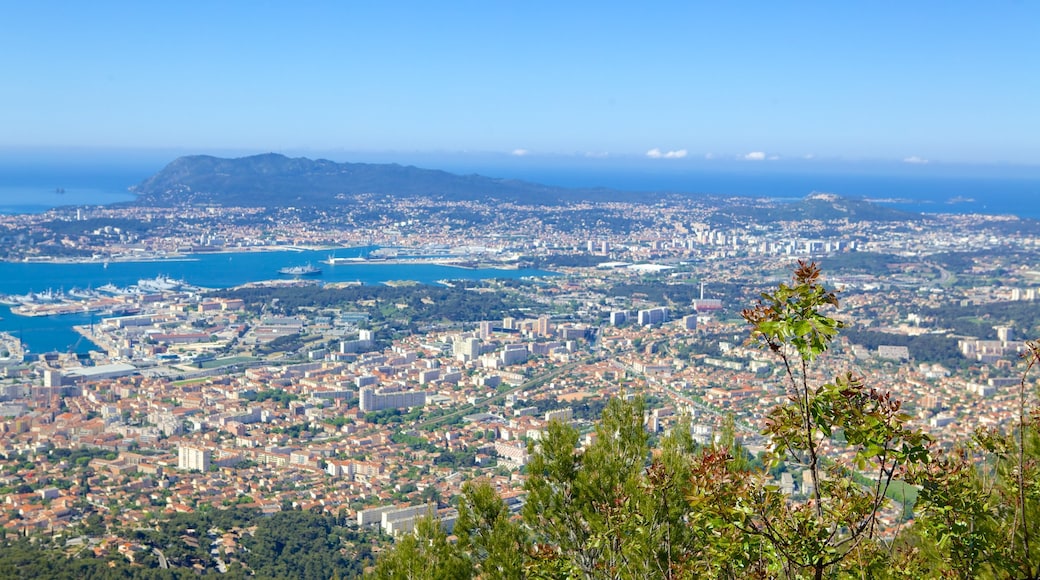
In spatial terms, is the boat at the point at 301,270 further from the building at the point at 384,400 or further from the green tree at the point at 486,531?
the green tree at the point at 486,531

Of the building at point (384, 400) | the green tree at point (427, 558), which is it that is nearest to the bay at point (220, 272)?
the building at point (384, 400)

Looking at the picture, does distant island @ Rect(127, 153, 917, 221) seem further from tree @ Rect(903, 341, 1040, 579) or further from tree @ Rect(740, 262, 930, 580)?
tree @ Rect(740, 262, 930, 580)

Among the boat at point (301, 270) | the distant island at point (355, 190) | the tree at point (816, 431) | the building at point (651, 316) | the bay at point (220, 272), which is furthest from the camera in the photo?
the distant island at point (355, 190)

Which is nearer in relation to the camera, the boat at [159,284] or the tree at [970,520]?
the tree at [970,520]

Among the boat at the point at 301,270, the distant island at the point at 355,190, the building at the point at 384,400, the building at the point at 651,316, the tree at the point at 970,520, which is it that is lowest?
the building at the point at 384,400

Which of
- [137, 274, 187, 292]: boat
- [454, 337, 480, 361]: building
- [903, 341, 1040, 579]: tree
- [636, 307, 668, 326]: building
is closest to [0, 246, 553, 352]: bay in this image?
[137, 274, 187, 292]: boat

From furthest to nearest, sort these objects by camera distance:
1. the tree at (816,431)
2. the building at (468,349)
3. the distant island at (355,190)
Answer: the distant island at (355,190) → the building at (468,349) → the tree at (816,431)

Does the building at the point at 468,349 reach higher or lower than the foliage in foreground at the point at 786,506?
lower
